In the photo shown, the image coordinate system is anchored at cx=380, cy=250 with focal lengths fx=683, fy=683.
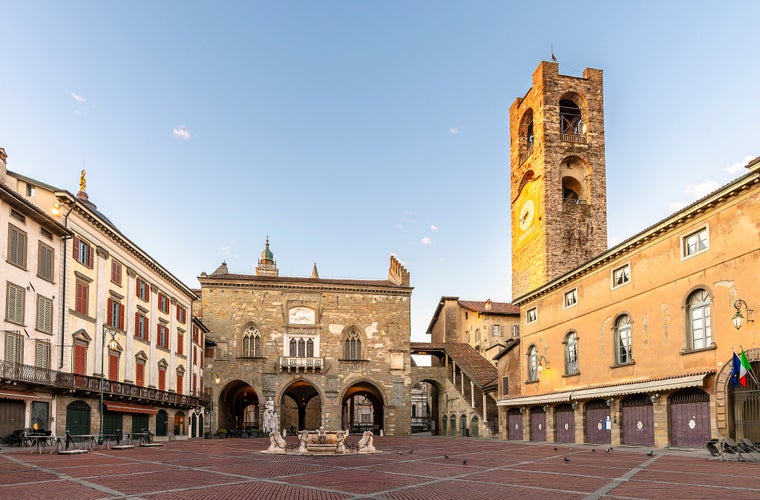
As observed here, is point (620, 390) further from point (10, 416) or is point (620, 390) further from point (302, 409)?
point (302, 409)

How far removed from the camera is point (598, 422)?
101 feet

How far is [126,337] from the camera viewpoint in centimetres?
3572

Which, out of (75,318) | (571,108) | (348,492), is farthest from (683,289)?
(571,108)

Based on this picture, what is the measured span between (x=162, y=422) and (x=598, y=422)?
25640 mm

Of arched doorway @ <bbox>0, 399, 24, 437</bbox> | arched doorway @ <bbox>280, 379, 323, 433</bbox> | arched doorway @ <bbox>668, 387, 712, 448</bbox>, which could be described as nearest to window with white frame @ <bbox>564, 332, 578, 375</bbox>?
arched doorway @ <bbox>668, 387, 712, 448</bbox>

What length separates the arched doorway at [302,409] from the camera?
6625 centimetres

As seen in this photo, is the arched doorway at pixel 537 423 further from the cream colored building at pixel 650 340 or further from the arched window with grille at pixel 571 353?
the arched window with grille at pixel 571 353

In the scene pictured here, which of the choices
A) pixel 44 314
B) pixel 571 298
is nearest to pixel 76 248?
pixel 44 314

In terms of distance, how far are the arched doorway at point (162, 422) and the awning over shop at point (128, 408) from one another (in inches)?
83.5

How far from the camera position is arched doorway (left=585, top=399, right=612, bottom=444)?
30.0m

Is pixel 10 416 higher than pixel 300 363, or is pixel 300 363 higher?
pixel 300 363

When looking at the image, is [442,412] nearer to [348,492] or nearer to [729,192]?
[729,192]

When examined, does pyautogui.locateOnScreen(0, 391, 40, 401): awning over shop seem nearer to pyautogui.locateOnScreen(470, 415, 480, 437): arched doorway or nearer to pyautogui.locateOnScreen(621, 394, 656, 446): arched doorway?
pyautogui.locateOnScreen(621, 394, 656, 446): arched doorway

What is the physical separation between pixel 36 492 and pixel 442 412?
48.4 meters
